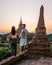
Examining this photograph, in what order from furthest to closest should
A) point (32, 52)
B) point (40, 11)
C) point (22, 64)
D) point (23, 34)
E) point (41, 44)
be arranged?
point (40, 11), point (41, 44), point (32, 52), point (23, 34), point (22, 64)

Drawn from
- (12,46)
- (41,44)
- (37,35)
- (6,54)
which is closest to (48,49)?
(41,44)

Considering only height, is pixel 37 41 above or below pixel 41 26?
below

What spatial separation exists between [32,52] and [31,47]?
0.60m

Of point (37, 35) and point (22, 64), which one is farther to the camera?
point (37, 35)

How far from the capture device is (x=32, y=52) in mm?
14547

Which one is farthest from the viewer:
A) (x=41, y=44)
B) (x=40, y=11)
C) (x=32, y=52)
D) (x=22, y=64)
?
(x=40, y=11)

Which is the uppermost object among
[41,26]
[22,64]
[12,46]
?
[41,26]

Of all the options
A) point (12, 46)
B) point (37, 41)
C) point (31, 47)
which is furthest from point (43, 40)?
point (12, 46)

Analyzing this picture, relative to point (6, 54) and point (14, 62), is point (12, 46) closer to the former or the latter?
point (14, 62)

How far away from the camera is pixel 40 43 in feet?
52.1

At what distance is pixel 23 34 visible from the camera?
11.7 m

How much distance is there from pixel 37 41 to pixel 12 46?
224 inches

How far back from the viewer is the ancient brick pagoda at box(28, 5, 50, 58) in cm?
1451

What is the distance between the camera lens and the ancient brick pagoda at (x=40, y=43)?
14.5m
